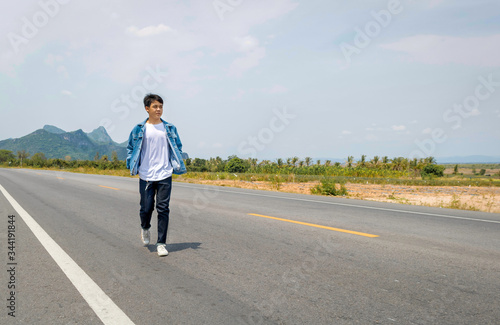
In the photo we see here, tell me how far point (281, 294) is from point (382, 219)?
4.96 m

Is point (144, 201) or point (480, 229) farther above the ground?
point (144, 201)

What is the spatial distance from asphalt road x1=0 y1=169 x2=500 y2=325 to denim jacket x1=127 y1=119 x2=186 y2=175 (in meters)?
1.14

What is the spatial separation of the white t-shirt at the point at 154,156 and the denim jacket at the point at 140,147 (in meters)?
0.06

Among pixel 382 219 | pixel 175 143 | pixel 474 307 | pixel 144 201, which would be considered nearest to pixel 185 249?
pixel 144 201

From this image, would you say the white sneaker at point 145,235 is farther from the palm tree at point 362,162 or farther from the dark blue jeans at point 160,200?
the palm tree at point 362,162

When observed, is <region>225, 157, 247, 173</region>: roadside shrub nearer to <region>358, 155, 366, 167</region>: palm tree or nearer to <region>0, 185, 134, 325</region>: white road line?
<region>358, 155, 366, 167</region>: palm tree

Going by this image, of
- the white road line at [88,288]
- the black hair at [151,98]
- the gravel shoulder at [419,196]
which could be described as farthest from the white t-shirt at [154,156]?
the gravel shoulder at [419,196]

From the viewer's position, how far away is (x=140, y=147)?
446 cm

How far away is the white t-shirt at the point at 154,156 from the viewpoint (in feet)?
14.7

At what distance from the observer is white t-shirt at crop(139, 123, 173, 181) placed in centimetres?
448

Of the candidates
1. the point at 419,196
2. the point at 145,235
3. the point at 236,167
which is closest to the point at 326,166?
the point at 236,167

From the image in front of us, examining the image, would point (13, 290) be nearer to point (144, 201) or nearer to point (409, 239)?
point (144, 201)

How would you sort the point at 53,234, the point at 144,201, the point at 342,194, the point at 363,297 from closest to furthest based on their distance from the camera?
the point at 363,297, the point at 144,201, the point at 53,234, the point at 342,194

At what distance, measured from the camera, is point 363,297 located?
292cm
